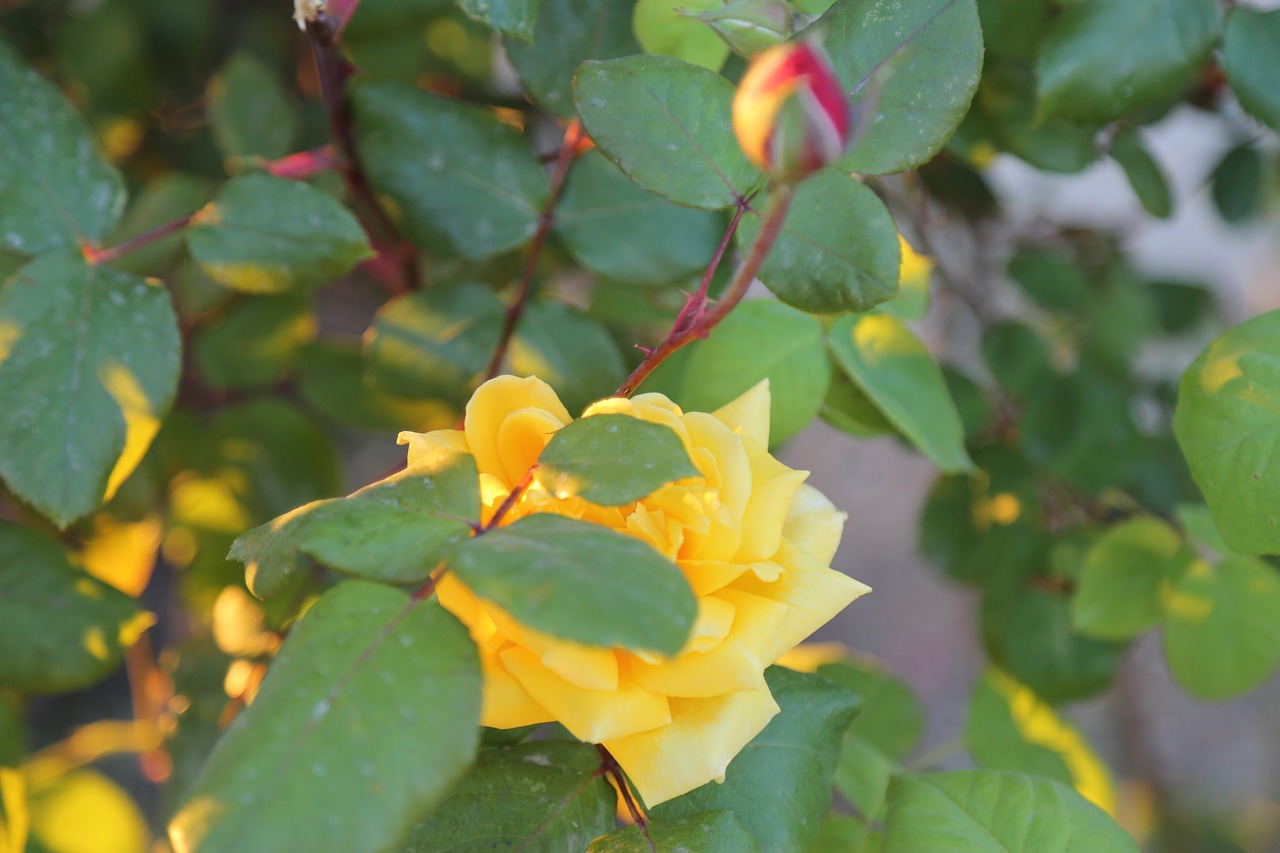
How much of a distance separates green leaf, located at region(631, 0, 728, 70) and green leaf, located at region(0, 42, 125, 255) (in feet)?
1.05

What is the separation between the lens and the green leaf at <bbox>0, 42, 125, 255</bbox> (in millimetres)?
492

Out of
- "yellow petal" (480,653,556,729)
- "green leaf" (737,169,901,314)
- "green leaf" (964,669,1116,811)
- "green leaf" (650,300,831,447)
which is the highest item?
"green leaf" (737,169,901,314)

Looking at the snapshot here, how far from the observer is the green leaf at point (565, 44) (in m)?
0.52

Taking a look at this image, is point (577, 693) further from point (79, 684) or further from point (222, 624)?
point (222, 624)

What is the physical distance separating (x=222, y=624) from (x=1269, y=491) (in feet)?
2.19

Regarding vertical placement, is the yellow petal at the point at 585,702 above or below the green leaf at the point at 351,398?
above

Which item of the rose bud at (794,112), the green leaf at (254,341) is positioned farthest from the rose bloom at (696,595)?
the green leaf at (254,341)

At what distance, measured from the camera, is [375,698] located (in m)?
0.28

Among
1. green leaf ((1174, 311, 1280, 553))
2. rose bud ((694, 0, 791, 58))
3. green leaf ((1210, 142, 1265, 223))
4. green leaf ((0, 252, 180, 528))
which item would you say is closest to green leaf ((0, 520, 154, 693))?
green leaf ((0, 252, 180, 528))

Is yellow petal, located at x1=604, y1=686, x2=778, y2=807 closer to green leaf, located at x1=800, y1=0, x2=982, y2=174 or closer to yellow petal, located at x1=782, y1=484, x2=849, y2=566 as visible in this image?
yellow petal, located at x1=782, y1=484, x2=849, y2=566

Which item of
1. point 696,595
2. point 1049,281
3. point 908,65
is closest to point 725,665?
point 696,595

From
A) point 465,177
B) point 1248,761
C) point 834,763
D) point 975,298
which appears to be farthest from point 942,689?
point 465,177

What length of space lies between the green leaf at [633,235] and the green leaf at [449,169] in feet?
0.09

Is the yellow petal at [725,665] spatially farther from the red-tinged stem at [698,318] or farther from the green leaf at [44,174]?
the green leaf at [44,174]
